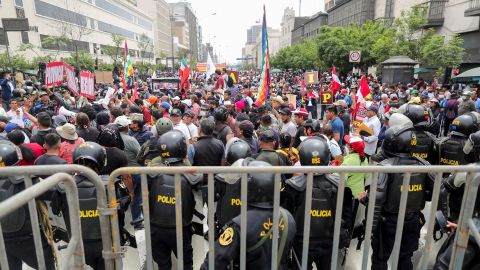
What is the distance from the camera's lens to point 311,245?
308 cm

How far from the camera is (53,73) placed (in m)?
9.80

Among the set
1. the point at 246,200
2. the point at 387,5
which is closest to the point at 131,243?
the point at 246,200

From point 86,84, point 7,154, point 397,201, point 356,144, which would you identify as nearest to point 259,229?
point 397,201

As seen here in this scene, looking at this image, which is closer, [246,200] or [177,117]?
[246,200]

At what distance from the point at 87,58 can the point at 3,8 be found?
930 centimetres

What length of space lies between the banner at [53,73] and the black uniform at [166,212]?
27.4 ft

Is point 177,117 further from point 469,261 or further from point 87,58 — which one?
point 87,58

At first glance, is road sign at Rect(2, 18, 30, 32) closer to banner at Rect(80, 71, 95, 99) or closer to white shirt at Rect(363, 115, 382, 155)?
banner at Rect(80, 71, 95, 99)

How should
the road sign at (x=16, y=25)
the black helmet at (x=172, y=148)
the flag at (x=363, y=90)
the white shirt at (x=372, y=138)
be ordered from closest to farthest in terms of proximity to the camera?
the black helmet at (x=172, y=148) < the white shirt at (x=372, y=138) < the flag at (x=363, y=90) < the road sign at (x=16, y=25)

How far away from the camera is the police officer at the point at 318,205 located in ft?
10.0

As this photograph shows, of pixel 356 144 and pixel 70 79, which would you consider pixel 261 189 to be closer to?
pixel 356 144

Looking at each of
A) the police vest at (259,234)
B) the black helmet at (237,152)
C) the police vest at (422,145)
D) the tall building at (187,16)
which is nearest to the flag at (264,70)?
the police vest at (422,145)

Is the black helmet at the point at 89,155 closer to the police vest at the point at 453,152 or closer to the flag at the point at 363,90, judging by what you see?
the police vest at the point at 453,152

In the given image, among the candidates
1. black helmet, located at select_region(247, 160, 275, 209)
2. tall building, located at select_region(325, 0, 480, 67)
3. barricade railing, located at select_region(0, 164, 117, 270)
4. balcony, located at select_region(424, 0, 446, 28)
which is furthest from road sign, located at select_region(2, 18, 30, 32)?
balcony, located at select_region(424, 0, 446, 28)
